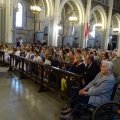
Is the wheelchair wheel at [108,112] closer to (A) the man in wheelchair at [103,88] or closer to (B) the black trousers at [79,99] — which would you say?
(A) the man in wheelchair at [103,88]

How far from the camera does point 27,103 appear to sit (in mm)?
3863

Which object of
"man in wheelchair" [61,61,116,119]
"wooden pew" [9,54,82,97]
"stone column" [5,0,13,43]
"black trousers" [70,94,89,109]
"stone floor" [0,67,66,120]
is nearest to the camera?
"man in wheelchair" [61,61,116,119]

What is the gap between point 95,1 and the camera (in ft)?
65.2

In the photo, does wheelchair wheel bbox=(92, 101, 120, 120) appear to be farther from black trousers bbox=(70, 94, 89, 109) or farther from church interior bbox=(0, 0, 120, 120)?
black trousers bbox=(70, 94, 89, 109)

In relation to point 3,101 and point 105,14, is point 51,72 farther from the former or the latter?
point 105,14

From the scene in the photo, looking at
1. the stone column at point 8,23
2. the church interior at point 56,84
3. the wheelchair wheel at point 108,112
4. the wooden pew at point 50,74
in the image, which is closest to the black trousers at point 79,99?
the church interior at point 56,84

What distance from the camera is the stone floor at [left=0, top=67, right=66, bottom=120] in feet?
10.7

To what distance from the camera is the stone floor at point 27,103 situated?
10.7ft

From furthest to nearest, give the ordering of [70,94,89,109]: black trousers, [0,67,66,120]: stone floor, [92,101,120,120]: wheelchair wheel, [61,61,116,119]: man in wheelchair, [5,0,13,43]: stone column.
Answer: [5,0,13,43]: stone column → [0,67,66,120]: stone floor → [70,94,89,109]: black trousers → [61,61,116,119]: man in wheelchair → [92,101,120,120]: wheelchair wheel

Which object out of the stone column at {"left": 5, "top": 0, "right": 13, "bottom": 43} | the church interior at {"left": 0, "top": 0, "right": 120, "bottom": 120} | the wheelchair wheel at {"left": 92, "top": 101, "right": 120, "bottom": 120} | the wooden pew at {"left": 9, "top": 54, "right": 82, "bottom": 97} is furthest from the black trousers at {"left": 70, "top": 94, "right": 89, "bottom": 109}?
the stone column at {"left": 5, "top": 0, "right": 13, "bottom": 43}

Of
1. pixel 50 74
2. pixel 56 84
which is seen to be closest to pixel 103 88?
pixel 56 84

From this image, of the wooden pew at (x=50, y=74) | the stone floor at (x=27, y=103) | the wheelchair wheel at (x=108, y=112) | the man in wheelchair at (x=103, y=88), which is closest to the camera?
the wheelchair wheel at (x=108, y=112)

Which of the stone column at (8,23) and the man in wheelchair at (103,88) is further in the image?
the stone column at (8,23)

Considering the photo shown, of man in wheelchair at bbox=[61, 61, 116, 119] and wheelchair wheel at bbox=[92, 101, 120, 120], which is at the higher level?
man in wheelchair at bbox=[61, 61, 116, 119]
